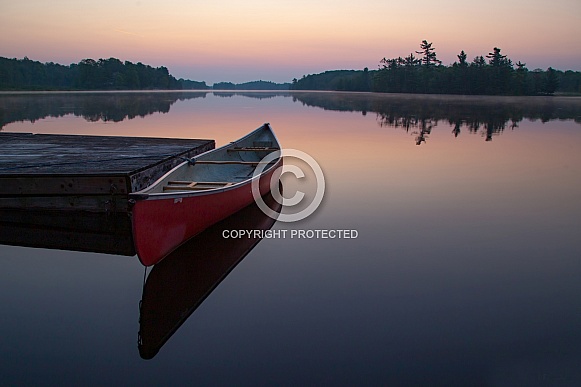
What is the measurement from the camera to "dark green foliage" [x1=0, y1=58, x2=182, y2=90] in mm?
146875

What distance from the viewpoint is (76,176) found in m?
7.36

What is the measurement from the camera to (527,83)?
9712cm

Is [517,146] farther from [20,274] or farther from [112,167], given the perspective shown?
[20,274]

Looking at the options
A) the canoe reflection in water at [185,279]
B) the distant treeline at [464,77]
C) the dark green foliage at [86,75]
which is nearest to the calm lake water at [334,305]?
the canoe reflection in water at [185,279]

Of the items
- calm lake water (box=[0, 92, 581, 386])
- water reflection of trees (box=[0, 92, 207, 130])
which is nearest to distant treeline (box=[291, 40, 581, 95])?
water reflection of trees (box=[0, 92, 207, 130])

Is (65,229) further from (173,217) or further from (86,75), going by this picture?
(86,75)

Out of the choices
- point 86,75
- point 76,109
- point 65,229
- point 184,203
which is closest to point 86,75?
point 86,75

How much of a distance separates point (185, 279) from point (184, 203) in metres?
1.18

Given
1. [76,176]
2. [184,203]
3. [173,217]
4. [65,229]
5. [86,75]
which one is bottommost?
[65,229]

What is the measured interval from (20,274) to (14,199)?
2.00 m

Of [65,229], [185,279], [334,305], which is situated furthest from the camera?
[65,229]

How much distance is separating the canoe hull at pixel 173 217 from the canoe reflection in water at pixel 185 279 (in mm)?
246

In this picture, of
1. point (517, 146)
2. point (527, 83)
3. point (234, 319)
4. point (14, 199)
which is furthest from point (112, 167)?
point (527, 83)

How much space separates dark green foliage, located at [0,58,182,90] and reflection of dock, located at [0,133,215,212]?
146641mm
